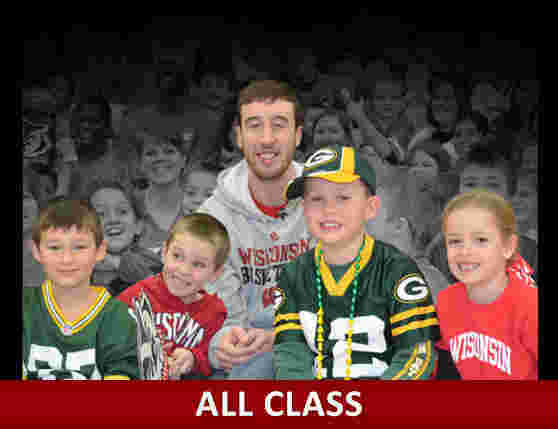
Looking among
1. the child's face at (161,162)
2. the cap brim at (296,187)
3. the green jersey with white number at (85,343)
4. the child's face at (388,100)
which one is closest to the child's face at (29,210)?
the green jersey with white number at (85,343)

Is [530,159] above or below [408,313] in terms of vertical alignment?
above

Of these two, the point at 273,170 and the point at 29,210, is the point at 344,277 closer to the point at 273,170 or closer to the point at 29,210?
the point at 273,170

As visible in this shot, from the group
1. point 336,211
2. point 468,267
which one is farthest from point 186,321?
point 468,267

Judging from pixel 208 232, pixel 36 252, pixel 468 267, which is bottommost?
pixel 468 267

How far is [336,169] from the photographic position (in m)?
3.19

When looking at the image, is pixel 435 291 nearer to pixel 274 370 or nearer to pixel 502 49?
pixel 274 370

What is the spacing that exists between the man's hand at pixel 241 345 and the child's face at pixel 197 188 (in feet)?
2.44

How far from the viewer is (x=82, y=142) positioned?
147 inches

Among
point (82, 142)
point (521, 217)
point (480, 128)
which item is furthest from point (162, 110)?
point (521, 217)

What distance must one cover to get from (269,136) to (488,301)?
1.41 metres

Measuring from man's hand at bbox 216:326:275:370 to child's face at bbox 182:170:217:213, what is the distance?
74cm

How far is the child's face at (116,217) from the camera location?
3.70 m

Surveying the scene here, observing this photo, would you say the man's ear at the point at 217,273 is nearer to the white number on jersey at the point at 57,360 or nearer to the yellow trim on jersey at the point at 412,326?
the white number on jersey at the point at 57,360

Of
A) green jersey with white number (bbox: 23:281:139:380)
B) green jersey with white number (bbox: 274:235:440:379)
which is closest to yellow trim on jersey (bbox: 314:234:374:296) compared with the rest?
green jersey with white number (bbox: 274:235:440:379)
